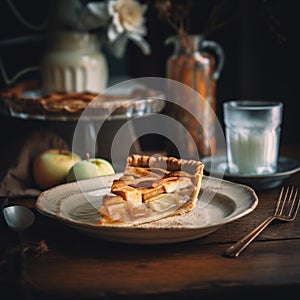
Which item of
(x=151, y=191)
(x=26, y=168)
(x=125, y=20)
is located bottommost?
(x=26, y=168)

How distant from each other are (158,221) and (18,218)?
0.75ft

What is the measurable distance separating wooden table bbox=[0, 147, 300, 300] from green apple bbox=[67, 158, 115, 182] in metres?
0.23

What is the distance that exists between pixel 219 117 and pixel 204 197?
0.87 metres

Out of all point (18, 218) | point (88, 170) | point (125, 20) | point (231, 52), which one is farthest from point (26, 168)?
point (231, 52)

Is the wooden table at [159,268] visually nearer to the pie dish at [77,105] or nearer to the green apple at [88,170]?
the green apple at [88,170]

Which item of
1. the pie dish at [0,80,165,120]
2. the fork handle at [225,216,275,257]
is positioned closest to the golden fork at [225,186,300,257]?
the fork handle at [225,216,275,257]

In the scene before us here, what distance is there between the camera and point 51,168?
1.27m

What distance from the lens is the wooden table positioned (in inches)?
29.9

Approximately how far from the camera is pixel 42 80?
1.69 metres

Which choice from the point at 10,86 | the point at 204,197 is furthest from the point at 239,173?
the point at 10,86

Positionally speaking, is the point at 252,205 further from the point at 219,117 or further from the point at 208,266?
the point at 219,117

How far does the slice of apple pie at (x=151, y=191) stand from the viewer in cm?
93

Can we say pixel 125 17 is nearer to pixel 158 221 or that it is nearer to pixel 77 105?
pixel 77 105

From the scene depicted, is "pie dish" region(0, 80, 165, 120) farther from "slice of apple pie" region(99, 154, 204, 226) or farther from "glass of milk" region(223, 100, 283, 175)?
"slice of apple pie" region(99, 154, 204, 226)
